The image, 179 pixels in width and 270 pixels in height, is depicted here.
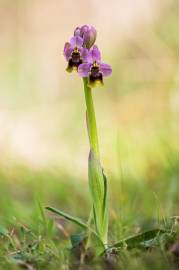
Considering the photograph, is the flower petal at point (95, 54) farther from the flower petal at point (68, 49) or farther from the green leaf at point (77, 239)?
the green leaf at point (77, 239)

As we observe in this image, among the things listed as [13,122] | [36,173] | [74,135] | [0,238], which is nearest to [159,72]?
[74,135]

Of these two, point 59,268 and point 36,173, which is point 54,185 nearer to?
point 36,173

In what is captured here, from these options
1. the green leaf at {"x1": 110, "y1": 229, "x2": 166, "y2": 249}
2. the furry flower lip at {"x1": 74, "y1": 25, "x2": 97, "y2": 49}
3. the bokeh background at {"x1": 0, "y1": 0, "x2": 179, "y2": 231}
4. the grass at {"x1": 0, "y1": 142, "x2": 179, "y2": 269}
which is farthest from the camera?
the bokeh background at {"x1": 0, "y1": 0, "x2": 179, "y2": 231}

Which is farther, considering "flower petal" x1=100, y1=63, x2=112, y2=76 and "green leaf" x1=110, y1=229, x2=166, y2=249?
"flower petal" x1=100, y1=63, x2=112, y2=76

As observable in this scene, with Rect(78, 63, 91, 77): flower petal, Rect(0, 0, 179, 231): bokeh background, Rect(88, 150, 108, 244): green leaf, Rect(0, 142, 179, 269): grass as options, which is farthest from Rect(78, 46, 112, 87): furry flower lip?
Rect(0, 0, 179, 231): bokeh background

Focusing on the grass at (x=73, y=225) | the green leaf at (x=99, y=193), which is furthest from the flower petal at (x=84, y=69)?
the grass at (x=73, y=225)

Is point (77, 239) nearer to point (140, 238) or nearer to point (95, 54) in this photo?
point (140, 238)

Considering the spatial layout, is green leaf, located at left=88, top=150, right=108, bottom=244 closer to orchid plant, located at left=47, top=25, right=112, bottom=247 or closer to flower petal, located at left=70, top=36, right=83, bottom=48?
orchid plant, located at left=47, top=25, right=112, bottom=247
